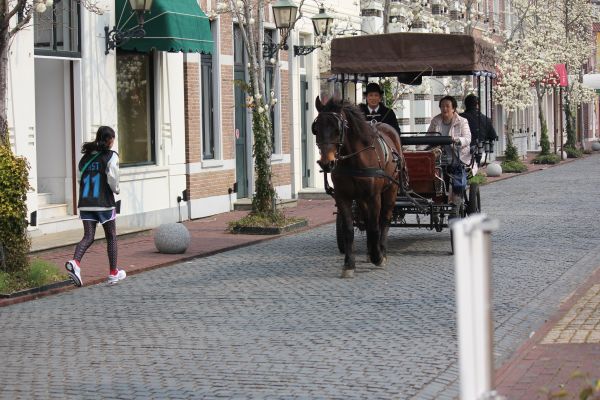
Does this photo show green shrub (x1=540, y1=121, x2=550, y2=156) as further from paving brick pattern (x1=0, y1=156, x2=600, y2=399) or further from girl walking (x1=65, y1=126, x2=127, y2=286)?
girl walking (x1=65, y1=126, x2=127, y2=286)

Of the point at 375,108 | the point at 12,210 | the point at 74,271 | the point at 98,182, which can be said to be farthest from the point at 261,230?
the point at 12,210

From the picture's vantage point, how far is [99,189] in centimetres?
1359

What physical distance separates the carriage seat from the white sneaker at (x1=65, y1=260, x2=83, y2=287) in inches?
179

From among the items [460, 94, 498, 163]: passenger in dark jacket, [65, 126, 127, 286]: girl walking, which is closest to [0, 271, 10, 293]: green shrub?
[65, 126, 127, 286]: girl walking

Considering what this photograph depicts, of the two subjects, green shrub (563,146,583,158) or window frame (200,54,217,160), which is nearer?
window frame (200,54,217,160)

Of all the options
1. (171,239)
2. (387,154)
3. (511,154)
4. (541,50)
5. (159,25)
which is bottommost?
(171,239)

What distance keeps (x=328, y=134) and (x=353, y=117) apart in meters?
0.65

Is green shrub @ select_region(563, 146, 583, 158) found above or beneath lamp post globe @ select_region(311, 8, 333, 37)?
beneath

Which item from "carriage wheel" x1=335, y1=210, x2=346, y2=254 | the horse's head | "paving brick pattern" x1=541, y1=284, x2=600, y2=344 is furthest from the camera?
"carriage wheel" x1=335, y1=210, x2=346, y2=254

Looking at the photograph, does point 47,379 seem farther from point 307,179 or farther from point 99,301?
point 307,179

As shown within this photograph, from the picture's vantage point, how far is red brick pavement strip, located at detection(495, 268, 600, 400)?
738cm

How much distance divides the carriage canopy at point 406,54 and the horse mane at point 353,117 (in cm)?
239

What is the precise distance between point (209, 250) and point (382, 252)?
354 centimetres

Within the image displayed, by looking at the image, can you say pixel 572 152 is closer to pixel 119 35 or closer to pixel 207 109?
pixel 207 109
